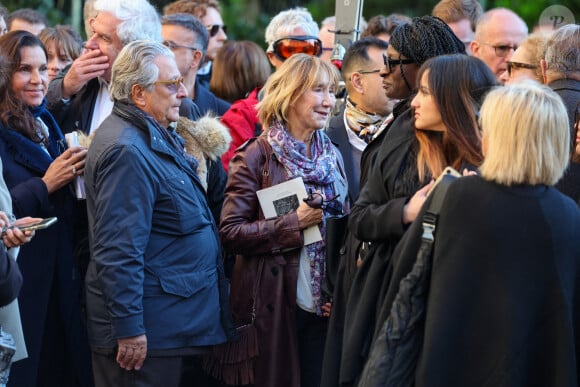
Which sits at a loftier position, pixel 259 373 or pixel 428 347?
pixel 428 347

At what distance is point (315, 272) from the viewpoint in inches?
210

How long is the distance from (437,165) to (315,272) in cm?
141

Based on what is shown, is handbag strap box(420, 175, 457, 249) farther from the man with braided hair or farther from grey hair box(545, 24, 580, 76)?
grey hair box(545, 24, 580, 76)

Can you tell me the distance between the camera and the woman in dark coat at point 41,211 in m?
5.36

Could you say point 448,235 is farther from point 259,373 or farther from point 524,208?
point 259,373

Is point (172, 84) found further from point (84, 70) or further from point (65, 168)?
point (84, 70)

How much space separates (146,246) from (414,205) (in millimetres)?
1482

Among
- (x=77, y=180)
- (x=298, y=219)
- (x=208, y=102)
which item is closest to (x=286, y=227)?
(x=298, y=219)

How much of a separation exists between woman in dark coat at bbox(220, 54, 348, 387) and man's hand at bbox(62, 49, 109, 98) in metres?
1.10

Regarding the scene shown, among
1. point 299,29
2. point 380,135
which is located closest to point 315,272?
point 380,135

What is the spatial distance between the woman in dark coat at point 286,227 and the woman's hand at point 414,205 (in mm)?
1282

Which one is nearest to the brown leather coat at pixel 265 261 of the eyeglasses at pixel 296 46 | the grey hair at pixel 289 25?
the eyeglasses at pixel 296 46

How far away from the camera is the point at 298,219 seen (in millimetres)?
5289

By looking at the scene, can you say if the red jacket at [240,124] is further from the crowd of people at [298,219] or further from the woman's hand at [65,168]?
the woman's hand at [65,168]
